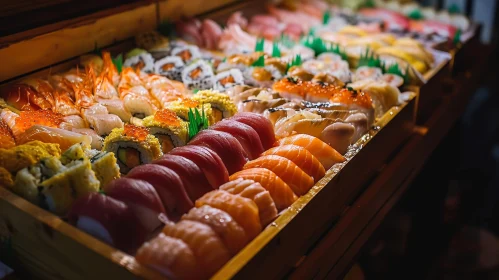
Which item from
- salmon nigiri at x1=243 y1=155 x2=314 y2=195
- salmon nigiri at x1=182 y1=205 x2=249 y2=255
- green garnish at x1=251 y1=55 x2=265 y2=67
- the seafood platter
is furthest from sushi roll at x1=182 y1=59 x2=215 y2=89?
salmon nigiri at x1=182 y1=205 x2=249 y2=255

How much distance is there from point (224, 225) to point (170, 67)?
2073mm

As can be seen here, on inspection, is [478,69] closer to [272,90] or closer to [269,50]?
[269,50]

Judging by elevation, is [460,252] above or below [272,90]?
below

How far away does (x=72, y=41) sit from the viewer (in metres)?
3.49

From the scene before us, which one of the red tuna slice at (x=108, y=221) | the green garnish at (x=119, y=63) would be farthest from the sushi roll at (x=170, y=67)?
the red tuna slice at (x=108, y=221)

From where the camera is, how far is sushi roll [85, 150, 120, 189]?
226 cm

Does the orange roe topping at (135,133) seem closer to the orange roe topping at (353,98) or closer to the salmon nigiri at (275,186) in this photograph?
the salmon nigiri at (275,186)

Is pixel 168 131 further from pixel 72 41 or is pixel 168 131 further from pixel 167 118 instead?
pixel 72 41

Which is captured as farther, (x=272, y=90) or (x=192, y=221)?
(x=272, y=90)

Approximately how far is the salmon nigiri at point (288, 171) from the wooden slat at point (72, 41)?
1634mm

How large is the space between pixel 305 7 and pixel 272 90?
2.45 meters

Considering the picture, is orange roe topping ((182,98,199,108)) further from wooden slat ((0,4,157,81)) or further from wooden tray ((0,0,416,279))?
wooden slat ((0,4,157,81))

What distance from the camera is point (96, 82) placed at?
3.22m

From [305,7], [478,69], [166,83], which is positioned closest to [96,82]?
[166,83]
